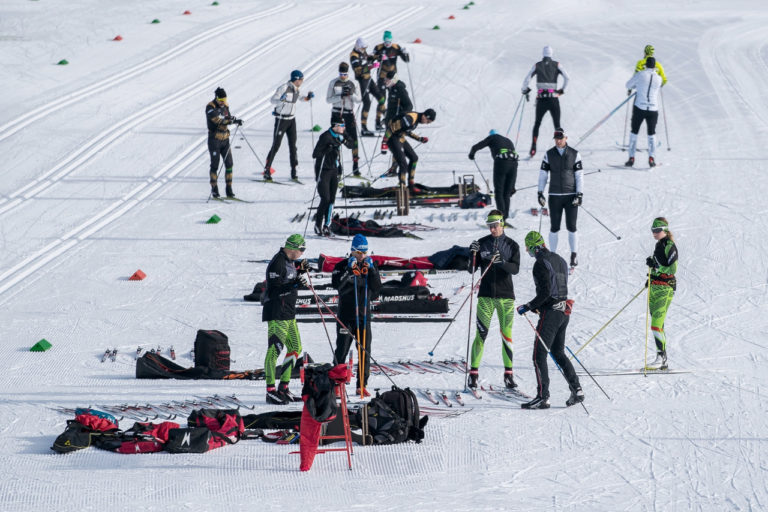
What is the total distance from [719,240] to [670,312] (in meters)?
3.05

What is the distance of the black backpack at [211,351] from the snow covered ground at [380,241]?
40 centimetres

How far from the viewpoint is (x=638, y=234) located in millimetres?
15602

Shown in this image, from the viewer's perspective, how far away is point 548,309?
32.5 feet

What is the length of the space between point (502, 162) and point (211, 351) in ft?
19.8

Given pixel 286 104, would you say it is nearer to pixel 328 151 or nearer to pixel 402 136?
pixel 402 136

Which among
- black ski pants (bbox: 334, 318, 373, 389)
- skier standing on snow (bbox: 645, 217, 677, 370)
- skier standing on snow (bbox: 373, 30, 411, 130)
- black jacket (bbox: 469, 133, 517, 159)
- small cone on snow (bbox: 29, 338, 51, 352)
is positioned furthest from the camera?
skier standing on snow (bbox: 373, 30, 411, 130)

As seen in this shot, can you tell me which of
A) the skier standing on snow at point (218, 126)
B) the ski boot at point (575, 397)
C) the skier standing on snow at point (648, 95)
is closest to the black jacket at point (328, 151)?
the skier standing on snow at point (218, 126)

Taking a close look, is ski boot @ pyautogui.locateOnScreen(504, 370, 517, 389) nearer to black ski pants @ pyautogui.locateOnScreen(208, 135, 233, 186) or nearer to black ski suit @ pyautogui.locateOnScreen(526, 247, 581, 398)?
black ski suit @ pyautogui.locateOnScreen(526, 247, 581, 398)

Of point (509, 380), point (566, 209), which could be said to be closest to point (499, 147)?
point (566, 209)

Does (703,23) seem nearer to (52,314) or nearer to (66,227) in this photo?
(66,227)

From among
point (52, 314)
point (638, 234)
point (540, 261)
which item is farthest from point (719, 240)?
point (52, 314)

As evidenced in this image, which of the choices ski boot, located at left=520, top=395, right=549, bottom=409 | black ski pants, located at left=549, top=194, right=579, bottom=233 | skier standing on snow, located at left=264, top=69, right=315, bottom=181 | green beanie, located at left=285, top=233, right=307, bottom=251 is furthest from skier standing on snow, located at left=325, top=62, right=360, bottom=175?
ski boot, located at left=520, top=395, right=549, bottom=409

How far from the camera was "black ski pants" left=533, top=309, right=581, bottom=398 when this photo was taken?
9875 mm

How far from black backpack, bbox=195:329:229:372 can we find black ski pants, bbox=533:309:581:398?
11.8ft
